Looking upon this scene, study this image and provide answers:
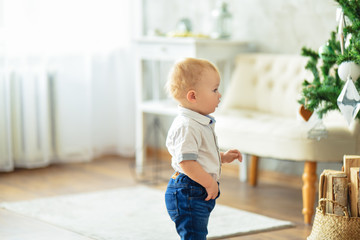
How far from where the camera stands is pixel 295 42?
3707 millimetres

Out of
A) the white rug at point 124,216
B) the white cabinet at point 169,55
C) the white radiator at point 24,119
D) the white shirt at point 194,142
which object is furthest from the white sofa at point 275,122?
the white radiator at point 24,119

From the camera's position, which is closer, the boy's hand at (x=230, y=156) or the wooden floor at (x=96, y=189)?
the boy's hand at (x=230, y=156)

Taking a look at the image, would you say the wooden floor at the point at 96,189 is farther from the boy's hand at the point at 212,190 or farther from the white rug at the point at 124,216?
the boy's hand at the point at 212,190

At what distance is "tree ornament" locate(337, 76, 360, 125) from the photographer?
7.56 ft

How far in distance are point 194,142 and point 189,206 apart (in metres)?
0.20

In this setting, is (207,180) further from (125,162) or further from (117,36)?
(117,36)

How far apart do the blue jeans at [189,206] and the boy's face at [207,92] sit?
230 millimetres

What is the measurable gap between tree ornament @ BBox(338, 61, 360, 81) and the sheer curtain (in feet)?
7.46

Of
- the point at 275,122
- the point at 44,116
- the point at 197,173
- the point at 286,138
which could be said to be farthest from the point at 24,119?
the point at 197,173

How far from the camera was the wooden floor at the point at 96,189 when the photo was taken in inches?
105

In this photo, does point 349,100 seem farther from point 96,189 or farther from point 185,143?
point 96,189

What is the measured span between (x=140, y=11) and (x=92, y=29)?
0.41 m

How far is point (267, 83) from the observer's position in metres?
3.66

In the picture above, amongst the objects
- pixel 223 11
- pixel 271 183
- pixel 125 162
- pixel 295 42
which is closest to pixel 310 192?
pixel 271 183
